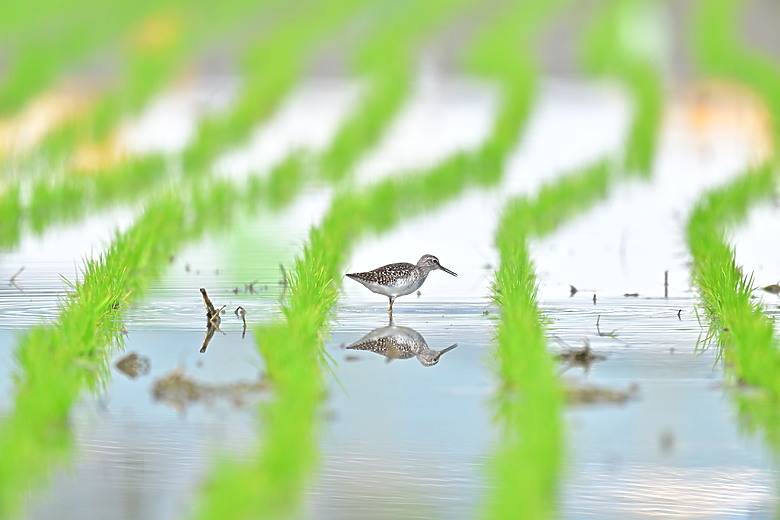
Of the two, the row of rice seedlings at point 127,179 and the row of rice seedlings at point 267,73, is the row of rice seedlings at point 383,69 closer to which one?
the row of rice seedlings at point 267,73

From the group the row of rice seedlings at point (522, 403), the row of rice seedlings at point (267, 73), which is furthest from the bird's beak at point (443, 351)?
the row of rice seedlings at point (267, 73)

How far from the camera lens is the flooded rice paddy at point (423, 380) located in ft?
15.9

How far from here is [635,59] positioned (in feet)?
78.0

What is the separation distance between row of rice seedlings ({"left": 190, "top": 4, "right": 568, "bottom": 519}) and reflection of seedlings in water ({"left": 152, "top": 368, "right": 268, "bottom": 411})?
105 mm

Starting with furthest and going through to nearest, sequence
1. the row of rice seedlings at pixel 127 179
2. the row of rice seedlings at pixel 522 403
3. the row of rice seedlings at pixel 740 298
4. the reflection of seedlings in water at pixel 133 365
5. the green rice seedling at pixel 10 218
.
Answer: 1. the row of rice seedlings at pixel 127 179
2. the green rice seedling at pixel 10 218
3. the reflection of seedlings in water at pixel 133 365
4. the row of rice seedlings at pixel 740 298
5. the row of rice seedlings at pixel 522 403

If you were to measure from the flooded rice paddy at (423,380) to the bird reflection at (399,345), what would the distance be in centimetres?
5

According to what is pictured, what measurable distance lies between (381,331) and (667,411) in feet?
6.15

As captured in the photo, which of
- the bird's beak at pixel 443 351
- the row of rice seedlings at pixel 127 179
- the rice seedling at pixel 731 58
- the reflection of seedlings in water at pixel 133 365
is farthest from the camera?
the rice seedling at pixel 731 58

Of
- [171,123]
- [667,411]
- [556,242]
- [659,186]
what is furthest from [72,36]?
[667,411]

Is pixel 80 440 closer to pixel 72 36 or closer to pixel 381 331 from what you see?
pixel 381 331

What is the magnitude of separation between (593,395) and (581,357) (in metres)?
0.68

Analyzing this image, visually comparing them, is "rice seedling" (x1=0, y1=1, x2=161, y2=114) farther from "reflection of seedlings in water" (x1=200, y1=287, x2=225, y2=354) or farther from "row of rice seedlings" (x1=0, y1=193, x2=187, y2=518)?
"reflection of seedlings in water" (x1=200, y1=287, x2=225, y2=354)

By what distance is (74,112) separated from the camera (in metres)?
17.1

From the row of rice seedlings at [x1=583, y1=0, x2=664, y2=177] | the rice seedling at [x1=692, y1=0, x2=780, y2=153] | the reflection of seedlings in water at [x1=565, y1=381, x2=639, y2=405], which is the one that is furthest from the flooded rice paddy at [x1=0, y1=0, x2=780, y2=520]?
the rice seedling at [x1=692, y1=0, x2=780, y2=153]
